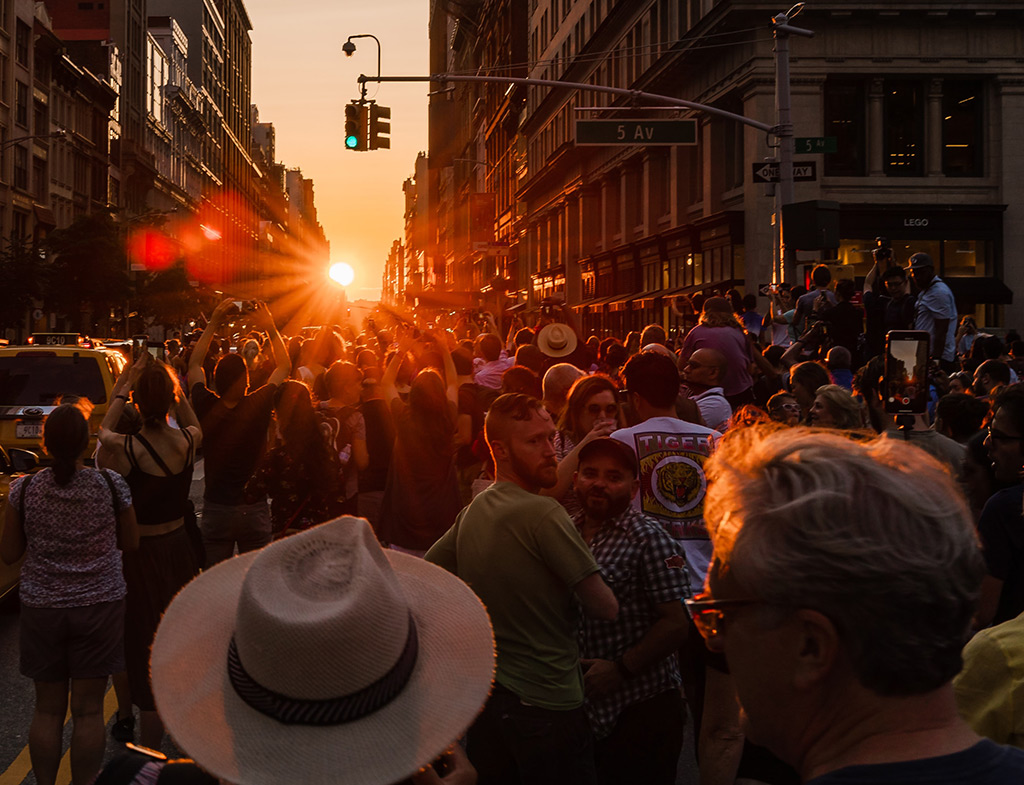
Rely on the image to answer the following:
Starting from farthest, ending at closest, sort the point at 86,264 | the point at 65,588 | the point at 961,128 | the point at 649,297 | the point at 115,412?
the point at 86,264 < the point at 649,297 < the point at 961,128 < the point at 115,412 < the point at 65,588

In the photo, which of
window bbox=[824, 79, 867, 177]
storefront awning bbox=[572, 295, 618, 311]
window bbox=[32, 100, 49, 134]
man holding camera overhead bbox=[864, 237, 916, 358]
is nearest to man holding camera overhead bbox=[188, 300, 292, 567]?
man holding camera overhead bbox=[864, 237, 916, 358]

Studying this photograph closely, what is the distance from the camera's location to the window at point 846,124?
31766 mm

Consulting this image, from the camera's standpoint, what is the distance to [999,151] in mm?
31359

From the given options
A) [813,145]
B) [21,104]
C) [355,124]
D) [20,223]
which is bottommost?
[813,145]

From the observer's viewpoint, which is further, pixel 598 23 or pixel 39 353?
pixel 598 23

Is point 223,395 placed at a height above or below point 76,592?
above

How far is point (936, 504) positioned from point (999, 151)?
32962 millimetres

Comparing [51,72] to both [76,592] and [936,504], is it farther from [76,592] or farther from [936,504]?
[936,504]

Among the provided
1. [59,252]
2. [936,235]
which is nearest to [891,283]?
[936,235]

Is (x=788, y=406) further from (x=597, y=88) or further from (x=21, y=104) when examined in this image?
(x=21, y=104)

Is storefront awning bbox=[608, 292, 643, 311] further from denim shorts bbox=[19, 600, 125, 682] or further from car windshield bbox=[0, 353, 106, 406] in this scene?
denim shorts bbox=[19, 600, 125, 682]

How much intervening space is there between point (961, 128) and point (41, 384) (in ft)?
87.4

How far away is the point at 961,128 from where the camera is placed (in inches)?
1255

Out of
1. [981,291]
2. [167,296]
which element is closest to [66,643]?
[981,291]
